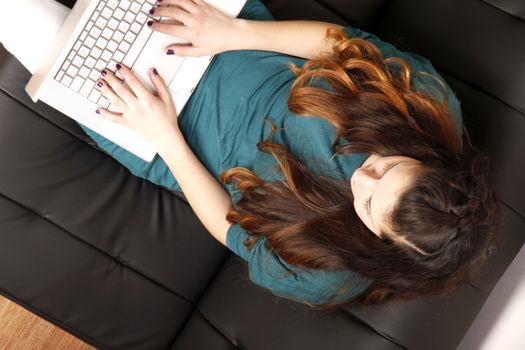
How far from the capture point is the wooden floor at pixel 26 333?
1.47 metres

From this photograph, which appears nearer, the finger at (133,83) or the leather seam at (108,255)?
the finger at (133,83)

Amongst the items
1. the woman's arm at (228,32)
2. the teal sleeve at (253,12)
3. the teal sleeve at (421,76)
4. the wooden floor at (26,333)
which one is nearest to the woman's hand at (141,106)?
the woman's arm at (228,32)

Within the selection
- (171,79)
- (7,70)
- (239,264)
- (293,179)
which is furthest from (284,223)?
(7,70)

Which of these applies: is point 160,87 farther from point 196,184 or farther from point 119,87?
point 196,184

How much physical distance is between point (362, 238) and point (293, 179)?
178 millimetres

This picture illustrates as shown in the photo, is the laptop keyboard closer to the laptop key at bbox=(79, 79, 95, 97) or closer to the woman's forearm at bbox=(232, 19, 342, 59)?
the laptop key at bbox=(79, 79, 95, 97)

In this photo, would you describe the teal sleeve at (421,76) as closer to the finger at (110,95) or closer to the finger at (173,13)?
the finger at (173,13)

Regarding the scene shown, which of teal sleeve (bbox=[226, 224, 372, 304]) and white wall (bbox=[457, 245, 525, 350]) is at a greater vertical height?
white wall (bbox=[457, 245, 525, 350])

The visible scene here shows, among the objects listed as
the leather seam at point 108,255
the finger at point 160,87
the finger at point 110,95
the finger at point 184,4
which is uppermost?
the finger at point 184,4

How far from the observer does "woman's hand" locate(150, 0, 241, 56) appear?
0.97m

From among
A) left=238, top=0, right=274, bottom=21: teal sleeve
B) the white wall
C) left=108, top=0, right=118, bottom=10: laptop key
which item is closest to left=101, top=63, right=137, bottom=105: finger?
left=108, top=0, right=118, bottom=10: laptop key

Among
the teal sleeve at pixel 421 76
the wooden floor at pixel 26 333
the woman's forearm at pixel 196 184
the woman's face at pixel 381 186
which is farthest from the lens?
the wooden floor at pixel 26 333

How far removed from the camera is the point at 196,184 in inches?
41.6

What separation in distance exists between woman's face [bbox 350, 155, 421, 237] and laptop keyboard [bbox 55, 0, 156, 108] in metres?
0.54
